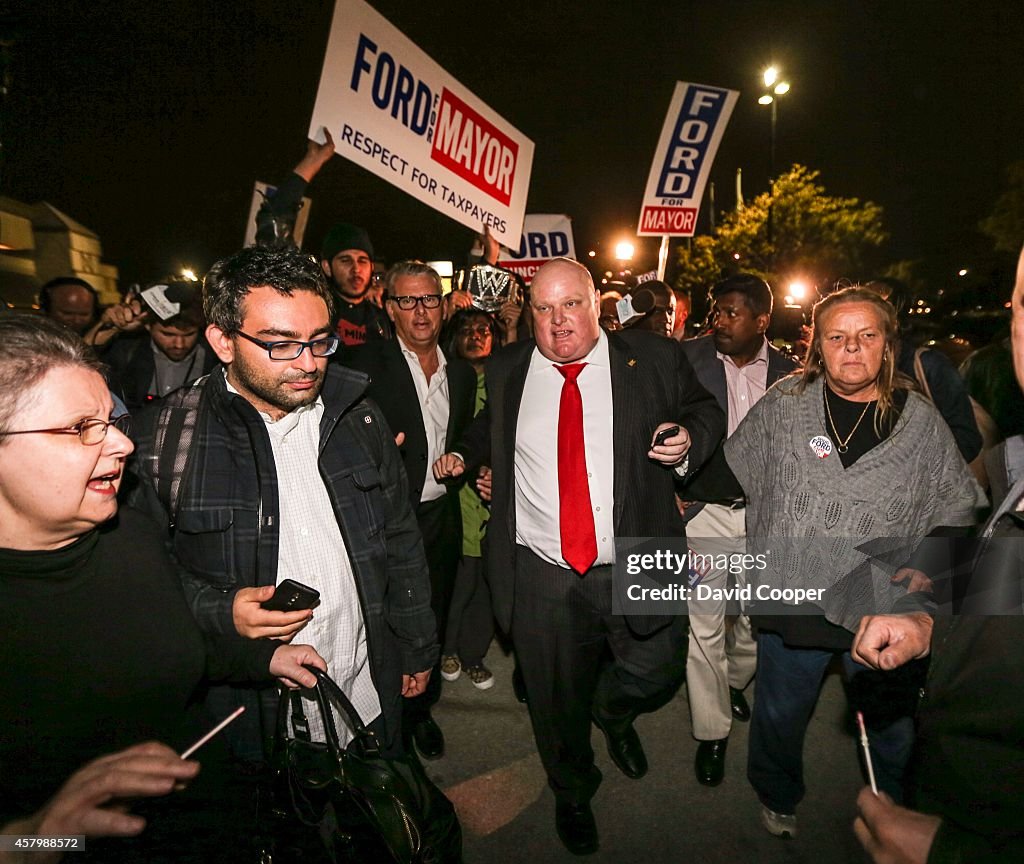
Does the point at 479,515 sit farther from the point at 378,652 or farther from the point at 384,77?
the point at 384,77

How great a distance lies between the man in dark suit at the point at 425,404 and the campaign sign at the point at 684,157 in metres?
4.59

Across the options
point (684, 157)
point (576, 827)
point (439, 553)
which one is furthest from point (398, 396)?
point (684, 157)

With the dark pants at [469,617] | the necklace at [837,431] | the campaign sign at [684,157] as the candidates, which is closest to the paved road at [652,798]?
the dark pants at [469,617]

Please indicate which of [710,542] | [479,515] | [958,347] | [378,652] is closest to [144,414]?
[378,652]

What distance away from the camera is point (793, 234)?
1318 inches

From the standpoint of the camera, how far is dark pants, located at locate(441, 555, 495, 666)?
14.1 feet

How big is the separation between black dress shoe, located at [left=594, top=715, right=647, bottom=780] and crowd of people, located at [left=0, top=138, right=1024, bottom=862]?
2cm

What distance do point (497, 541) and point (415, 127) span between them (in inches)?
120

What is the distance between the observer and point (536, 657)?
2.95 metres

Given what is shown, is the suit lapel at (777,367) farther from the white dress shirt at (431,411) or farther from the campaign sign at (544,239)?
the campaign sign at (544,239)

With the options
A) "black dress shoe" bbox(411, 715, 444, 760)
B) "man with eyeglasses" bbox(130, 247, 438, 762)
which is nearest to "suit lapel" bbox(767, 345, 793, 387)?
"man with eyeglasses" bbox(130, 247, 438, 762)

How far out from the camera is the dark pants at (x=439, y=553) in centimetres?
369

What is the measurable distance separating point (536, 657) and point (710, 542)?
132 centimetres

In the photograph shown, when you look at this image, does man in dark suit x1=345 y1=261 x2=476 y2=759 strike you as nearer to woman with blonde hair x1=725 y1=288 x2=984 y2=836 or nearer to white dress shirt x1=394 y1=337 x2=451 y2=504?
white dress shirt x1=394 y1=337 x2=451 y2=504
